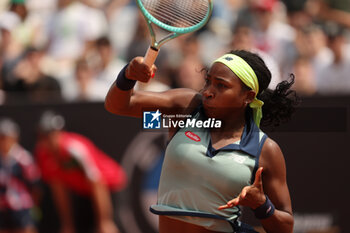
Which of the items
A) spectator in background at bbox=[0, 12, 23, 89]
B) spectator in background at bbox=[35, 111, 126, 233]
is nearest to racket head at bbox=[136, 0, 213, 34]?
spectator in background at bbox=[35, 111, 126, 233]

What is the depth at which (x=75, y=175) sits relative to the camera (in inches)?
247

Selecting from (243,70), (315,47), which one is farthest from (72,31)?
(243,70)

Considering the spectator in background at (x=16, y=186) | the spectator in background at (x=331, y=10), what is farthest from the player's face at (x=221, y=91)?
the spectator in background at (x=331, y=10)

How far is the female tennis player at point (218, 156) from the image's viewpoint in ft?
10.3

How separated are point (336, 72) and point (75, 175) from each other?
3.12 metres

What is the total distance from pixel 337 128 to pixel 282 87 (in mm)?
3028

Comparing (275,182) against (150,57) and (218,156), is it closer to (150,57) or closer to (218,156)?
(218,156)

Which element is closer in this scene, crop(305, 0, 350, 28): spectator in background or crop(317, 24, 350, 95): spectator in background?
crop(317, 24, 350, 95): spectator in background

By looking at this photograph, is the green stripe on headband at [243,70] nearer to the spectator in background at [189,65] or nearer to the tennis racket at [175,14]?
the tennis racket at [175,14]

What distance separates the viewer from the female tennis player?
3125mm

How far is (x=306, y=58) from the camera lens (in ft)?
24.8

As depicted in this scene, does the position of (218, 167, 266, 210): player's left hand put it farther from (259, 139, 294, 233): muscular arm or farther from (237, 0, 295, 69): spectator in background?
(237, 0, 295, 69): spectator in background

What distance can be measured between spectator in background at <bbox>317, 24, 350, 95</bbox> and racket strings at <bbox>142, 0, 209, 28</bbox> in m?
3.79

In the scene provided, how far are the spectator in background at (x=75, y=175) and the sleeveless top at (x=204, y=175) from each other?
3.12 m
